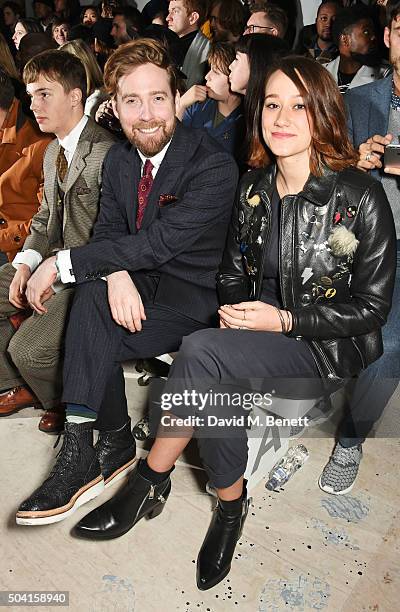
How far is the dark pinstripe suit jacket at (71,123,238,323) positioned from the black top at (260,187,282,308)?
0.75ft

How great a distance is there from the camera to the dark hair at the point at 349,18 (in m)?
3.48

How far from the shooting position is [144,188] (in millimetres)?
2215

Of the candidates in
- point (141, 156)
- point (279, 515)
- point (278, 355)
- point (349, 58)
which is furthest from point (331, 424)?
point (349, 58)

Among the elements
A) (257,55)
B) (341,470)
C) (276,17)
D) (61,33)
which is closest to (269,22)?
(276,17)

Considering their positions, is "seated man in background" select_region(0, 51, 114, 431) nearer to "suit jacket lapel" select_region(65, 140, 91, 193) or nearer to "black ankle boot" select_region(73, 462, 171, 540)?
"suit jacket lapel" select_region(65, 140, 91, 193)

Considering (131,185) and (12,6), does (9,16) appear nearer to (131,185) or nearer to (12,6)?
(12,6)

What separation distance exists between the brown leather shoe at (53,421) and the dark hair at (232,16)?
2796 mm

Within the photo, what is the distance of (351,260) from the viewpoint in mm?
1906

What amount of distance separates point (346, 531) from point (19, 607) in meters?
1.03

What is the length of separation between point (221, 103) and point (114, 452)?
188 cm

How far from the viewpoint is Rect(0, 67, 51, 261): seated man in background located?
3168mm

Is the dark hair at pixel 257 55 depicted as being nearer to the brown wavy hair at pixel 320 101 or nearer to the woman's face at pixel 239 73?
the woman's face at pixel 239 73

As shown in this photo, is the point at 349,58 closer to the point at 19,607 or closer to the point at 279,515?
the point at 279,515

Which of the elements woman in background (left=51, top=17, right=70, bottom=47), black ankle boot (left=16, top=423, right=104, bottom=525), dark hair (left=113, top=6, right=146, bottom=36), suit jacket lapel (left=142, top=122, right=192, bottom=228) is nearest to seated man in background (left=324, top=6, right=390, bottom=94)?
suit jacket lapel (left=142, top=122, right=192, bottom=228)
